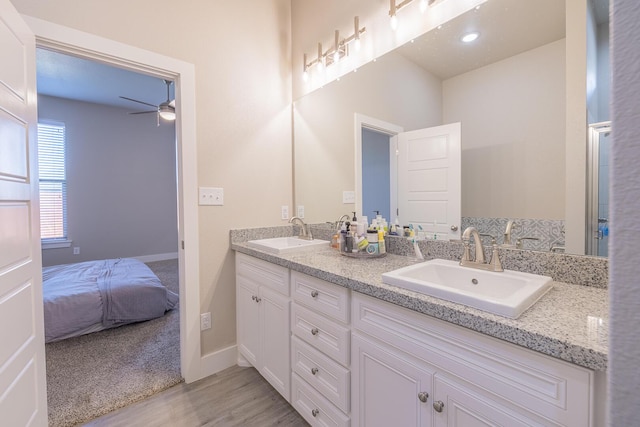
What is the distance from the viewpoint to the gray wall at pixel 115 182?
15.0 feet

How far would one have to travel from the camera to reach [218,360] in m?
2.00

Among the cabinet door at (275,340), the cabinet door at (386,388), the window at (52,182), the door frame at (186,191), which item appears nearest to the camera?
the cabinet door at (386,388)

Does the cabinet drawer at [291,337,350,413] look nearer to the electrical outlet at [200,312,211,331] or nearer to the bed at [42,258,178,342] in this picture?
the electrical outlet at [200,312,211,331]

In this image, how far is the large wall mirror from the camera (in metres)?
1.12

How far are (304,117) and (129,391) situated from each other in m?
2.17

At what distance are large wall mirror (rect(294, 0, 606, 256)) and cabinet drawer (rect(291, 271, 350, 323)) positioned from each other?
688 mm

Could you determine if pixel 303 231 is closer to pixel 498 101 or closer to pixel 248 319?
pixel 248 319

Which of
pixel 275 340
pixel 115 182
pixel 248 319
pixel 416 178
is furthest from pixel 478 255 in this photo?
pixel 115 182

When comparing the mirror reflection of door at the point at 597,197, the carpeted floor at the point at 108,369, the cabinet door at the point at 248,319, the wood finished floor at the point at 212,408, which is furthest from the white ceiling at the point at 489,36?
the carpeted floor at the point at 108,369

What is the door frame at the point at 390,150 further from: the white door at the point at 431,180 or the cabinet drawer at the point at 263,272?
the cabinet drawer at the point at 263,272

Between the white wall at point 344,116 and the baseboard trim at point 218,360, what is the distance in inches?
43.8

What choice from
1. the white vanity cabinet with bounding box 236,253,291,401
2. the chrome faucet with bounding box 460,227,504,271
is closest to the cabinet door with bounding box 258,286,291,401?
the white vanity cabinet with bounding box 236,253,291,401

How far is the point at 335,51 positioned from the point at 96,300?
2774 millimetres

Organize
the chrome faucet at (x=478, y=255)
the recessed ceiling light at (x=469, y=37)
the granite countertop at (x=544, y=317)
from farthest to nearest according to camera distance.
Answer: the recessed ceiling light at (x=469, y=37) → the chrome faucet at (x=478, y=255) → the granite countertop at (x=544, y=317)
